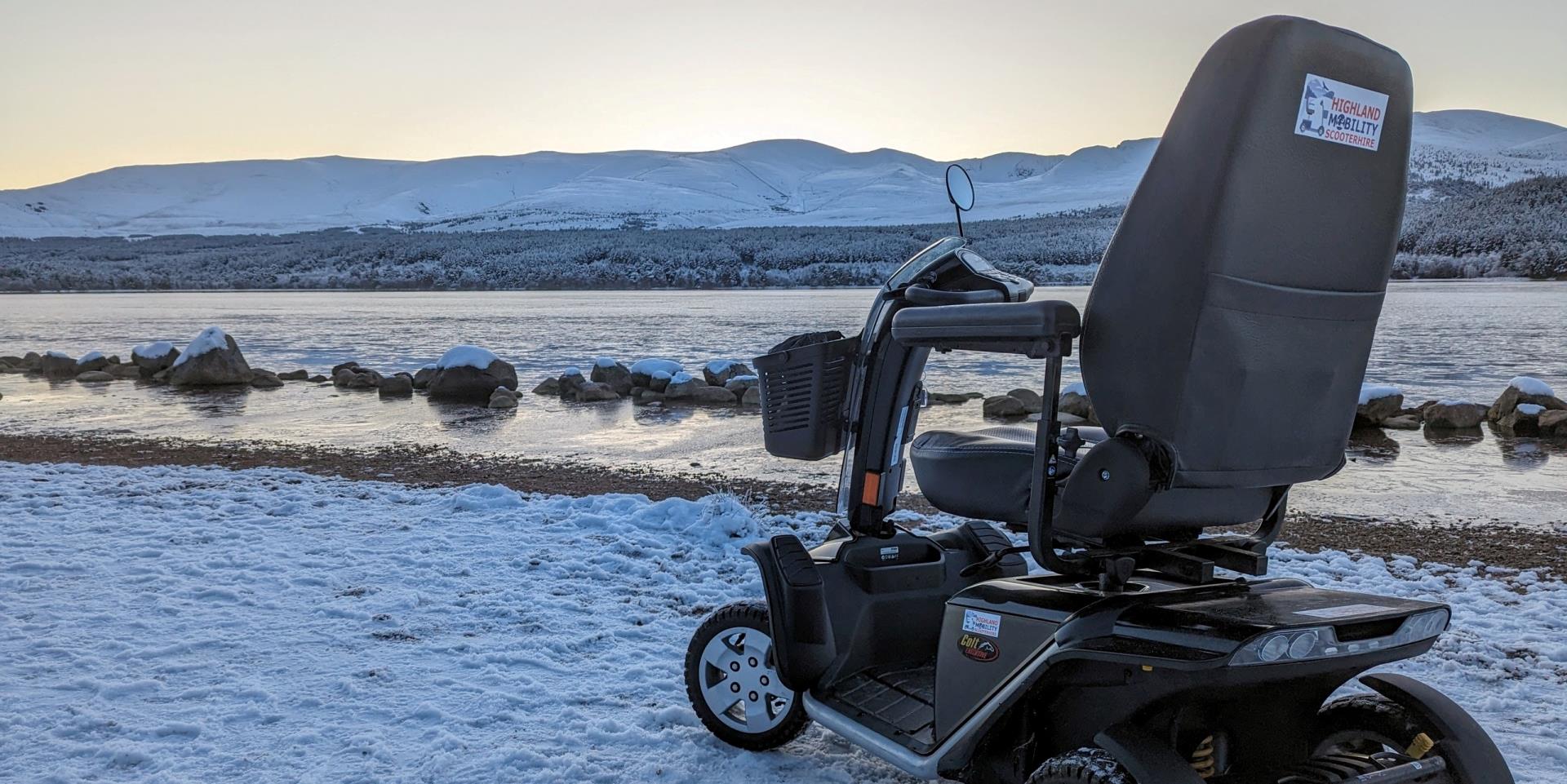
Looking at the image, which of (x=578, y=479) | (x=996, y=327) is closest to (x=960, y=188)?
(x=996, y=327)

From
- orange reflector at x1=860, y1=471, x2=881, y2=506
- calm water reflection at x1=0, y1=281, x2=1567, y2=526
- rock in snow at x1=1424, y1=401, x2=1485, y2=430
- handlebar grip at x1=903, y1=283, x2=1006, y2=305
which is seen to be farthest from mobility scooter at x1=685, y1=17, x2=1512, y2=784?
rock in snow at x1=1424, y1=401, x2=1485, y2=430

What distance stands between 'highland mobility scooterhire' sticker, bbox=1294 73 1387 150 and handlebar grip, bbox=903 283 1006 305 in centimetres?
102

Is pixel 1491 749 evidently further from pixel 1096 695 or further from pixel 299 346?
pixel 299 346

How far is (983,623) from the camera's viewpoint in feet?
9.43

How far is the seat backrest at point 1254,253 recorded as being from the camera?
237 centimetres

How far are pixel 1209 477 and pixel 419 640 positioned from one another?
374cm

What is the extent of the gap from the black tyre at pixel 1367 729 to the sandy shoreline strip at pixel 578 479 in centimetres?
445

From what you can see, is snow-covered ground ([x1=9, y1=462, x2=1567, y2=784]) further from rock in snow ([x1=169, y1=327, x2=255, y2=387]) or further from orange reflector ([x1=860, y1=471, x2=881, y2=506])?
rock in snow ([x1=169, y1=327, x2=255, y2=387])

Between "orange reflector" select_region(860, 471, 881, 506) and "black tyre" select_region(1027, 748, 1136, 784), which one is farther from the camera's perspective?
"orange reflector" select_region(860, 471, 881, 506)

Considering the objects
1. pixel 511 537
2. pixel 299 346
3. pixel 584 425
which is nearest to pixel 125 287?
pixel 299 346

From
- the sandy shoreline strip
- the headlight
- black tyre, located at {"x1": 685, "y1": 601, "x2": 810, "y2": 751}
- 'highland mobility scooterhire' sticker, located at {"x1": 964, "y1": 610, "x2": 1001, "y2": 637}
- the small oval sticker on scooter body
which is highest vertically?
the headlight

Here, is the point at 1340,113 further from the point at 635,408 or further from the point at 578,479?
the point at 635,408

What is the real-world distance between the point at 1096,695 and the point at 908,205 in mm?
169373

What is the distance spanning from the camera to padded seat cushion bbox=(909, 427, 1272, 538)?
2639mm
